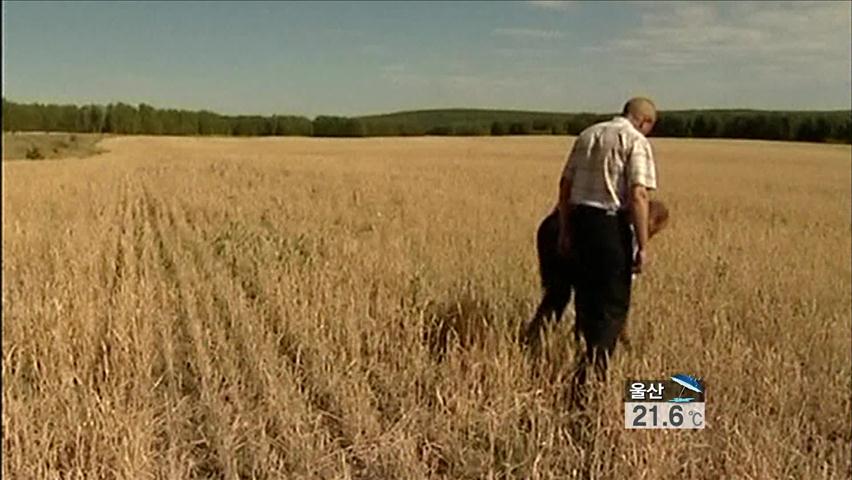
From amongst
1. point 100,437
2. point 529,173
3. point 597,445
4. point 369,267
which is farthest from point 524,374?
point 529,173

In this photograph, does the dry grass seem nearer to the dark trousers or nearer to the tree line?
the tree line

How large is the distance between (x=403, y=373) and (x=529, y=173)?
21521 mm

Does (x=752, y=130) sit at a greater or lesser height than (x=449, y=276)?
greater

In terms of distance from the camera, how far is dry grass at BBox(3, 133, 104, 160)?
1671 inches

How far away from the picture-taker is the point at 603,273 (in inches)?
171

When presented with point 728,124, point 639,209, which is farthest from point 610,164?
point 728,124

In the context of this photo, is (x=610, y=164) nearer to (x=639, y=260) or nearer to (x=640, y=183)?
(x=640, y=183)

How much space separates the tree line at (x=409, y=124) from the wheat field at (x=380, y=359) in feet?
85.1

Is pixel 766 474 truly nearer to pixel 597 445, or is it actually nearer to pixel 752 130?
pixel 597 445

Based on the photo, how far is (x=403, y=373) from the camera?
4520 millimetres

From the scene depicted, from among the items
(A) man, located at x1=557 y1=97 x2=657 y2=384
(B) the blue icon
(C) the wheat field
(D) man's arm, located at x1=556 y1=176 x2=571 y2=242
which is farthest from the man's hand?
(B) the blue icon
